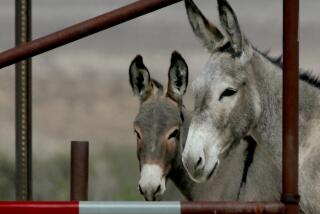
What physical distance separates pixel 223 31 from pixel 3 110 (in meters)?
1.59

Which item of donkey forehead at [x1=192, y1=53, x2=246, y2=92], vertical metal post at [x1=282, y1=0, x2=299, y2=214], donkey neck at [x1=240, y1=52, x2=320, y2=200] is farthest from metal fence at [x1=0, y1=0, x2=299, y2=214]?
donkey neck at [x1=240, y1=52, x2=320, y2=200]

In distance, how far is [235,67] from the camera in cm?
320

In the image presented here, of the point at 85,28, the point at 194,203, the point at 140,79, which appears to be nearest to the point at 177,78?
the point at 140,79

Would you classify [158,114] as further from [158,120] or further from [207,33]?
[207,33]

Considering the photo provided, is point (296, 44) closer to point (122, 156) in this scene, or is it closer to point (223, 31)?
point (223, 31)

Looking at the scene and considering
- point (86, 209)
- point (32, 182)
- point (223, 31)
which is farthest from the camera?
point (32, 182)

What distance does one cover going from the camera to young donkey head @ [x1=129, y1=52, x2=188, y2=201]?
3754mm

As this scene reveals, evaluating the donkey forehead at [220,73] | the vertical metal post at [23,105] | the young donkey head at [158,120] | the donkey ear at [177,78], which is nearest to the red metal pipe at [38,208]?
the donkey forehead at [220,73]

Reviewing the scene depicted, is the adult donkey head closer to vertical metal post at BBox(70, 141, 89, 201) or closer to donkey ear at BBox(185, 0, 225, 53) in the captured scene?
donkey ear at BBox(185, 0, 225, 53)

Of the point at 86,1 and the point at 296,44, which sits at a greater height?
the point at 86,1

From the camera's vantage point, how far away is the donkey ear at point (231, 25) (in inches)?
118

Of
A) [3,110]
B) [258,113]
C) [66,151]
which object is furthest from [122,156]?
[258,113]

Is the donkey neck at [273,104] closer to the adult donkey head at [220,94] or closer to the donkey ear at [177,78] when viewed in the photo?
the adult donkey head at [220,94]

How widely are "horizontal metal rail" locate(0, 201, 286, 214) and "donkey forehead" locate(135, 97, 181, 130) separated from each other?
1.84 metres
